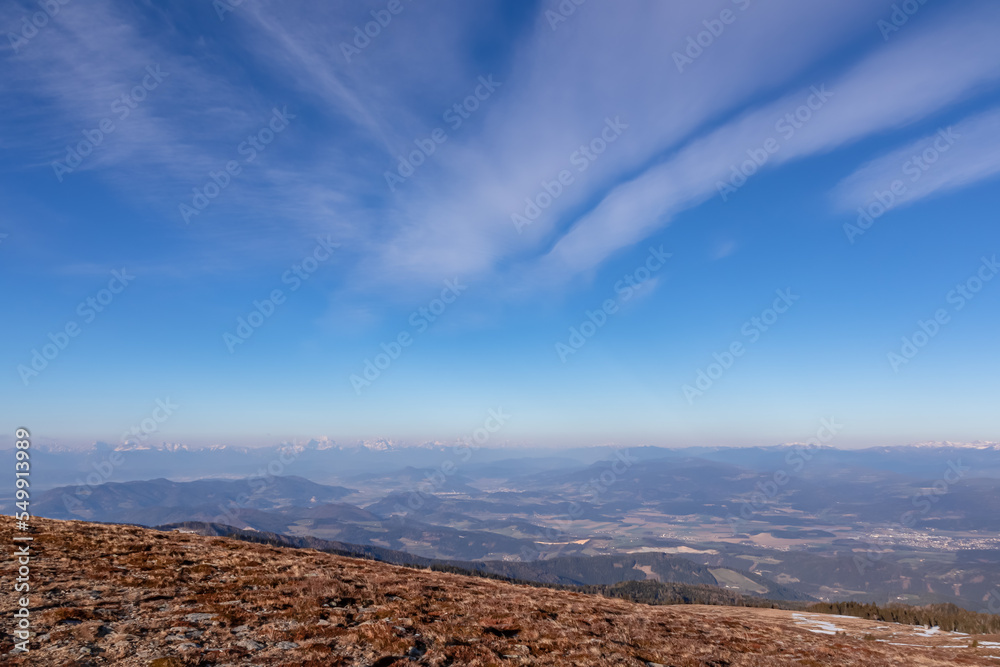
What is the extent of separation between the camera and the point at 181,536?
39094 millimetres

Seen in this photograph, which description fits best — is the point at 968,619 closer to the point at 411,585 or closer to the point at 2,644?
the point at 411,585

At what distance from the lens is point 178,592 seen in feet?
72.2

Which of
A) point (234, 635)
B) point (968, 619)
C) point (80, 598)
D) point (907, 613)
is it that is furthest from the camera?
point (907, 613)

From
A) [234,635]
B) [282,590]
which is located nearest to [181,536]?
[282,590]

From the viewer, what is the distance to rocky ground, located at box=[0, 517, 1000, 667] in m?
15.9

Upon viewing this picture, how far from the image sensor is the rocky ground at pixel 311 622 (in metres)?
15.9

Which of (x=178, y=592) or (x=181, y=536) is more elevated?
(x=178, y=592)

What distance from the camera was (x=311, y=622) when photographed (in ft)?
64.3

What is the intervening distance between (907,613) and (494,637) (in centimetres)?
12512

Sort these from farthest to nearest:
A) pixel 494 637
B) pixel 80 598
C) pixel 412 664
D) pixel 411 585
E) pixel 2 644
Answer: pixel 411 585, pixel 494 637, pixel 80 598, pixel 412 664, pixel 2 644

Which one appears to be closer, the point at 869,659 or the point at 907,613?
the point at 869,659

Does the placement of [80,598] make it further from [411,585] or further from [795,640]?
[795,640]

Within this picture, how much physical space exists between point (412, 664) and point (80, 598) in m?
15.5

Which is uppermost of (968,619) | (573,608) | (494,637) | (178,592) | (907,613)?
(178,592)
